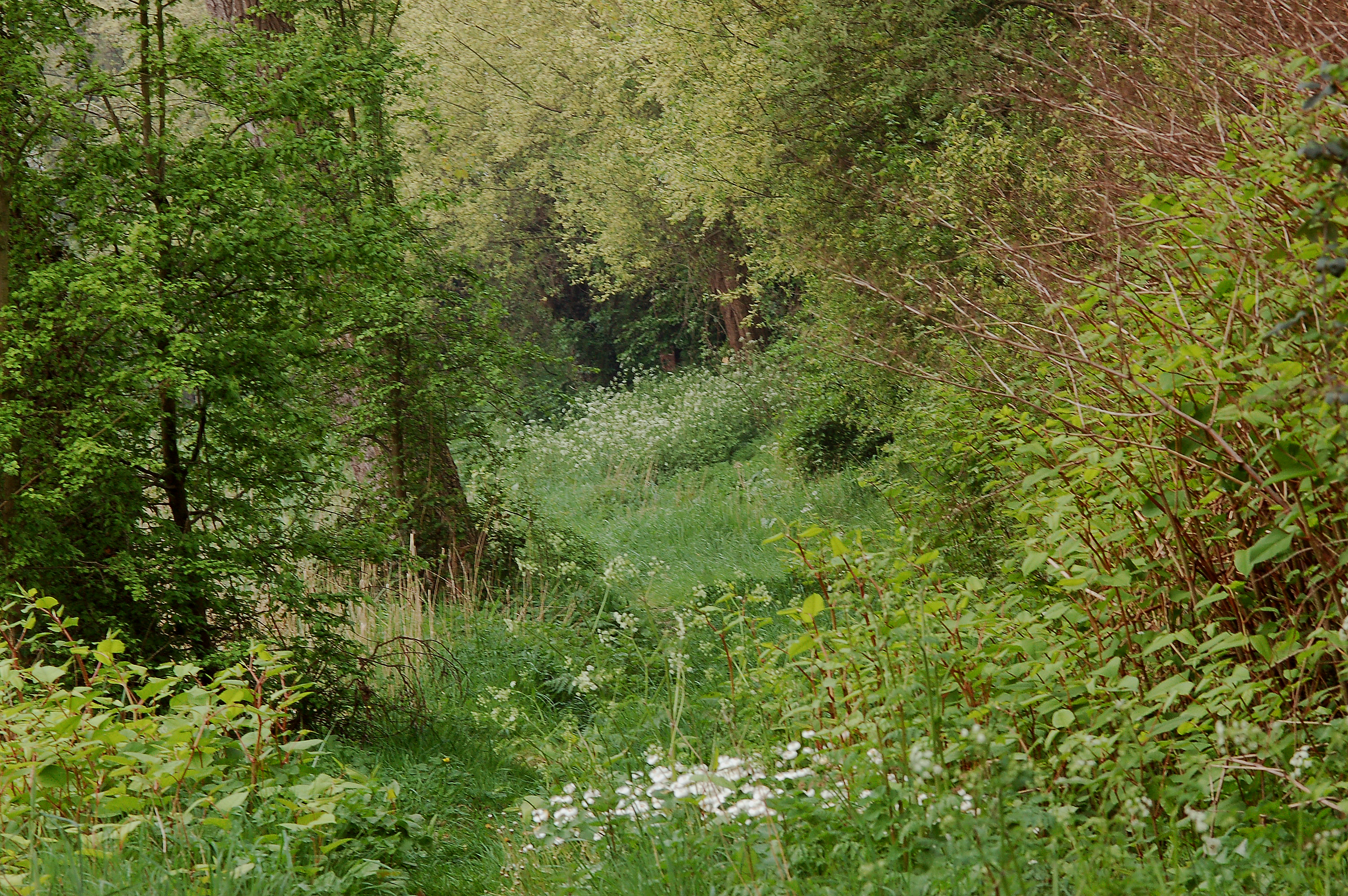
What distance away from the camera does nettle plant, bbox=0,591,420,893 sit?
3359mm

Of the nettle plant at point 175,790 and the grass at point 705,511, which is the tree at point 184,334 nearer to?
the nettle plant at point 175,790

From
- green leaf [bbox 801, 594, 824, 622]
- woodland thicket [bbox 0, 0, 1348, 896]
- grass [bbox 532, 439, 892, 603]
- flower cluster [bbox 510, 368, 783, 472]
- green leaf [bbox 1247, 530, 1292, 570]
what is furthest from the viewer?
flower cluster [bbox 510, 368, 783, 472]

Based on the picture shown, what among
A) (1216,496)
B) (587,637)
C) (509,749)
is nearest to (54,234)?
(509,749)

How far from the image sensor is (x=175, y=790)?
3.64 metres

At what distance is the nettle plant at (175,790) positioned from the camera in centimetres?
336

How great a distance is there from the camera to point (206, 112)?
7.37 meters

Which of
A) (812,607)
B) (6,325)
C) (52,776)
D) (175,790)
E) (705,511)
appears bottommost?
(705,511)

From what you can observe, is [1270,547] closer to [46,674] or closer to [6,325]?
[46,674]

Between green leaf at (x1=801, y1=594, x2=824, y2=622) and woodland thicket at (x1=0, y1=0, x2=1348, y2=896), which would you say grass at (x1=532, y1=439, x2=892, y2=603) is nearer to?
woodland thicket at (x1=0, y1=0, x2=1348, y2=896)

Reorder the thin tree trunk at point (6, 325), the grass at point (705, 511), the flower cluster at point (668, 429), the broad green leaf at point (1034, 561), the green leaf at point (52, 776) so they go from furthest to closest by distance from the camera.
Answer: the flower cluster at point (668, 429), the grass at point (705, 511), the thin tree trunk at point (6, 325), the green leaf at point (52, 776), the broad green leaf at point (1034, 561)

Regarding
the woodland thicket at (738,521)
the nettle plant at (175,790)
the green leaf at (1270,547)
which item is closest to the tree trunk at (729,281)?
the woodland thicket at (738,521)

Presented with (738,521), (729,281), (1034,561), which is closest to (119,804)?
(1034,561)

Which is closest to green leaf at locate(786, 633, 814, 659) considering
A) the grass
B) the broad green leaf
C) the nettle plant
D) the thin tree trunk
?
the broad green leaf

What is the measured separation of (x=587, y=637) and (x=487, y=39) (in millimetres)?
17835
